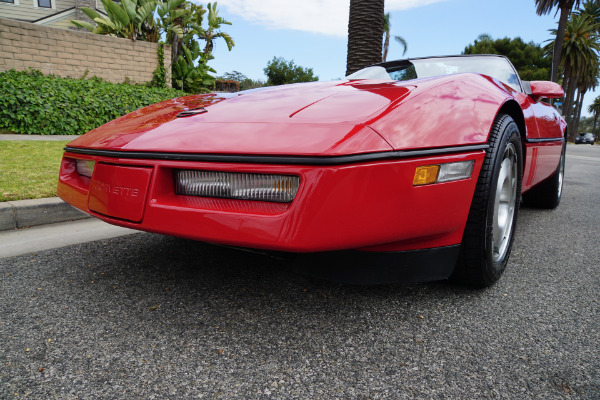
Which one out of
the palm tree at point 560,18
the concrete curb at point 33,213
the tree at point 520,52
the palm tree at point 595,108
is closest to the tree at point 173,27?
the concrete curb at point 33,213

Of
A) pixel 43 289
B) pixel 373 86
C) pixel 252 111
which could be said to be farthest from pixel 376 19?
pixel 43 289

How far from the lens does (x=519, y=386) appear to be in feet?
3.85

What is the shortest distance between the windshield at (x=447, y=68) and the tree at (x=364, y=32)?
3.35 meters

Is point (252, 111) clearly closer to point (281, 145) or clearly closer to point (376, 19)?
point (281, 145)

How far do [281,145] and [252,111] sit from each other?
41cm

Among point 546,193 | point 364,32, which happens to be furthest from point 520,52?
point 546,193

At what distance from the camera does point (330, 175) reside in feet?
3.96

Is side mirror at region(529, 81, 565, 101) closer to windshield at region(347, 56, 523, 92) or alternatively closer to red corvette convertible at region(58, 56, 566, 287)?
windshield at region(347, 56, 523, 92)

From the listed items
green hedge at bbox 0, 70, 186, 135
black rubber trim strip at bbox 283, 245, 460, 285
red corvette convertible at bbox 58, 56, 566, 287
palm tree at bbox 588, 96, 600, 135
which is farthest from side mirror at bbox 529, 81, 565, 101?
palm tree at bbox 588, 96, 600, 135

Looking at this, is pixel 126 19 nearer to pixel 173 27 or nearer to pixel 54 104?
pixel 173 27

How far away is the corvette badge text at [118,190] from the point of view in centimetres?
146

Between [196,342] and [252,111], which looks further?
[252,111]

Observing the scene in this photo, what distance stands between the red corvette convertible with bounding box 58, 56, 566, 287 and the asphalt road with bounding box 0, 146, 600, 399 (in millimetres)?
209

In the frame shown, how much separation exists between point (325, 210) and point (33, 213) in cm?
244
